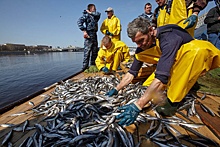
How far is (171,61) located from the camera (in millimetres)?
2248

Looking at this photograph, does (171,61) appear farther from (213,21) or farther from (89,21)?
(89,21)

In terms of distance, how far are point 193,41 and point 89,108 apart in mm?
2438

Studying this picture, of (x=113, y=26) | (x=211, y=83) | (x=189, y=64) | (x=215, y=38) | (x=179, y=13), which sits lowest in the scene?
(x=211, y=83)

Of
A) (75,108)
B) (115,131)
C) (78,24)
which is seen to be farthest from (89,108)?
(78,24)

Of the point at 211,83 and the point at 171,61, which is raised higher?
the point at 171,61

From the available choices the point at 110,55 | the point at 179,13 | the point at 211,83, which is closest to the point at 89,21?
the point at 110,55

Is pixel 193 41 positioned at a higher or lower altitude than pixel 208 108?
higher

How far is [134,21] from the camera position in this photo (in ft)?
7.81

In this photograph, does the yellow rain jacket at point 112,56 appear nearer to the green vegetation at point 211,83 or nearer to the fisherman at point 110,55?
the fisherman at point 110,55

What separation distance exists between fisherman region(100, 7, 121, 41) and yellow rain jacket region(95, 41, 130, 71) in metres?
1.48

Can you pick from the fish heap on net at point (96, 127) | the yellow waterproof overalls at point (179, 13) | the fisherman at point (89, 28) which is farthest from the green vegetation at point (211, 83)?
the fisherman at point (89, 28)

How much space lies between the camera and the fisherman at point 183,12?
3.70m

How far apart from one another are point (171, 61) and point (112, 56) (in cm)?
451

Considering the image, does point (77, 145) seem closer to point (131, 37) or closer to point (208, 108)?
point (131, 37)
